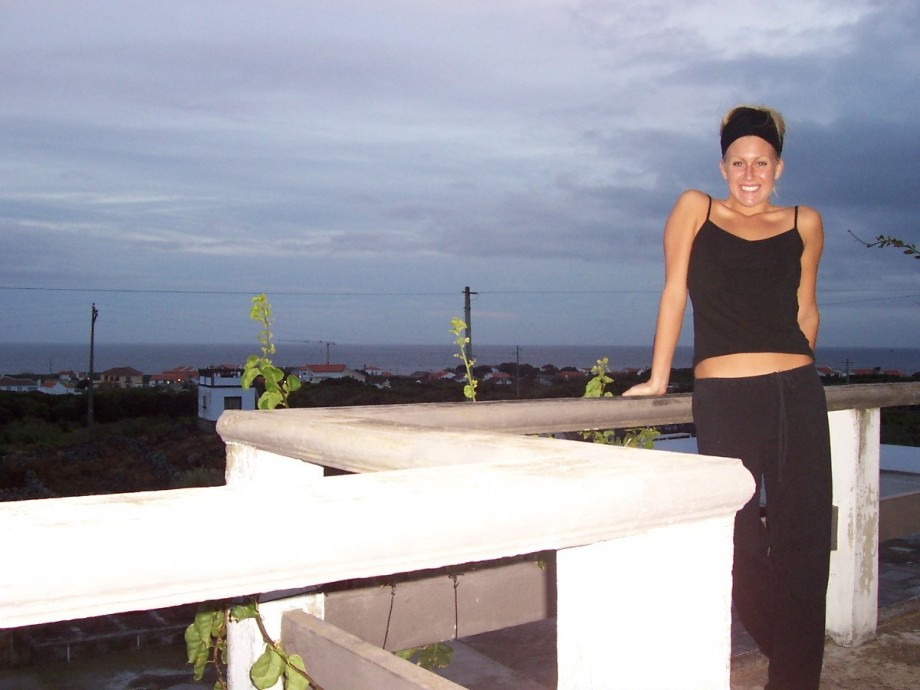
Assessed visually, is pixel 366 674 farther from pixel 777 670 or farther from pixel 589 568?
pixel 777 670

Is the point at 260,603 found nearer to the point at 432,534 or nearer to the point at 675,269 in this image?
the point at 432,534

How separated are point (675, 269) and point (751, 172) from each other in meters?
0.29

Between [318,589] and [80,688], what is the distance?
7275mm

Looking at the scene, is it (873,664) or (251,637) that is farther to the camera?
(873,664)

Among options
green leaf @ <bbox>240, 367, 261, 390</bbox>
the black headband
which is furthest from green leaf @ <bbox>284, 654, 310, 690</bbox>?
the black headband

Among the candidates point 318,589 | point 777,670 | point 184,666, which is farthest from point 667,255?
point 184,666

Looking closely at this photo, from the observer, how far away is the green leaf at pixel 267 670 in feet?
4.12

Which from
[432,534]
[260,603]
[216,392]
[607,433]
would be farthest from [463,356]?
[216,392]

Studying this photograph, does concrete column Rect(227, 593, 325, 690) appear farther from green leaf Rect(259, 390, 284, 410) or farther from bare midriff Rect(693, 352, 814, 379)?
bare midriff Rect(693, 352, 814, 379)

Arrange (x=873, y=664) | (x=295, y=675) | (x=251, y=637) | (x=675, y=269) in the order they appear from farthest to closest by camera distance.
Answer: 1. (x=873, y=664)
2. (x=675, y=269)
3. (x=251, y=637)
4. (x=295, y=675)

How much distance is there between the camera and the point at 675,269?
188cm

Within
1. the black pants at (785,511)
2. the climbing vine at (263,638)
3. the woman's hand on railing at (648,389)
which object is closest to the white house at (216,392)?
the climbing vine at (263,638)

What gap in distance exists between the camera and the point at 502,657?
381 centimetres

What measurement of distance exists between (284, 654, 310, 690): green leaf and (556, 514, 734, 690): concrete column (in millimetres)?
570
